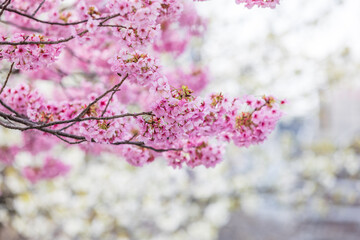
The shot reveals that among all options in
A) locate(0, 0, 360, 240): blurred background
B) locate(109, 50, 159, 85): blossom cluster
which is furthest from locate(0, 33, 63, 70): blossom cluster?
locate(0, 0, 360, 240): blurred background

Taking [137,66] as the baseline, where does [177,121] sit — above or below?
below

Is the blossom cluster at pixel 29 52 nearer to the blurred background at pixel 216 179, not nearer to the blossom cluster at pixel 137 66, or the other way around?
the blossom cluster at pixel 137 66

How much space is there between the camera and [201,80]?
539cm

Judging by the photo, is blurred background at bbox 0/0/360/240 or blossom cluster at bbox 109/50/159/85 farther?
blurred background at bbox 0/0/360/240

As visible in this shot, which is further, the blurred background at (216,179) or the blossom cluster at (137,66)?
the blurred background at (216,179)

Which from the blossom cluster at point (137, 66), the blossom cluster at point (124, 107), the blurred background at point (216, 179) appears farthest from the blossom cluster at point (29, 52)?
the blurred background at point (216, 179)

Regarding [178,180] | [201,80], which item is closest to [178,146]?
[201,80]

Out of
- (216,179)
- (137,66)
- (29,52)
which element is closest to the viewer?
(137,66)

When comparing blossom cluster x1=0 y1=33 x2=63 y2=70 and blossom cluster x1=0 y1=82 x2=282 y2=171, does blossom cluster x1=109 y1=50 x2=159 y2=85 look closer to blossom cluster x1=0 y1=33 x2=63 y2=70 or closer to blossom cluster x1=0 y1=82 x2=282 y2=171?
blossom cluster x1=0 y1=82 x2=282 y2=171

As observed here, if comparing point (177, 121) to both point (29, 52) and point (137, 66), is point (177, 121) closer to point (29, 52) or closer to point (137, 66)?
point (137, 66)

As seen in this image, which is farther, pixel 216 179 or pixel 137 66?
pixel 216 179

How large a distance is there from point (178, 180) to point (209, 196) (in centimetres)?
62

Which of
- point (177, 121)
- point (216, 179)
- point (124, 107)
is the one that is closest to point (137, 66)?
point (177, 121)

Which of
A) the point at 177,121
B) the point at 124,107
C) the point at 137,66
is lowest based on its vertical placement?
the point at 177,121
